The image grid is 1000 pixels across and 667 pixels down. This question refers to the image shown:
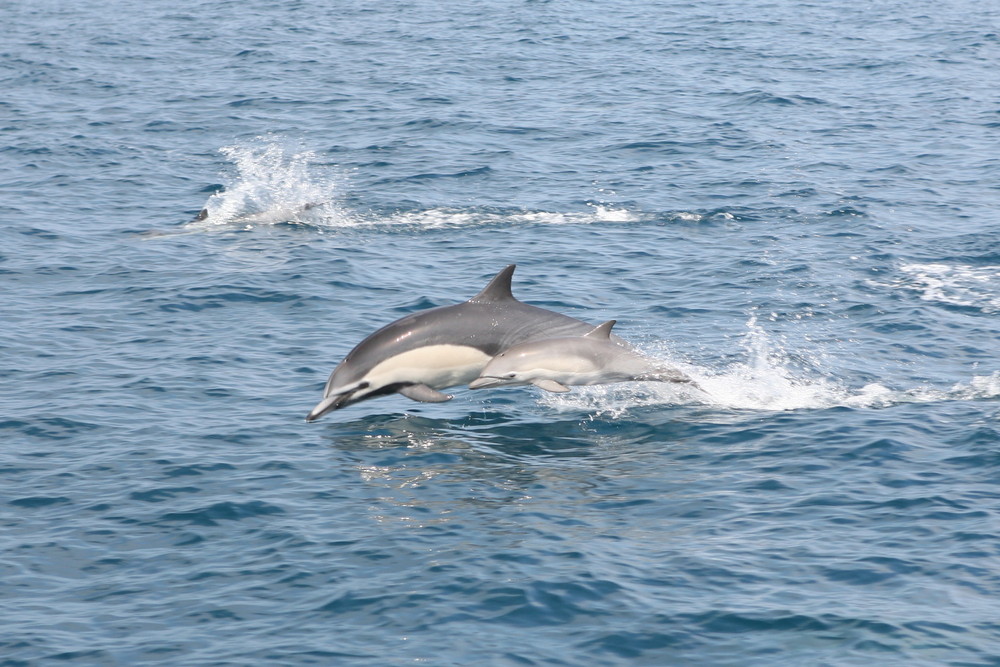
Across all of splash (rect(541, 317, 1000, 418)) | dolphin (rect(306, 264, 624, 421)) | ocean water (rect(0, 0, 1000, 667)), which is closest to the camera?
ocean water (rect(0, 0, 1000, 667))

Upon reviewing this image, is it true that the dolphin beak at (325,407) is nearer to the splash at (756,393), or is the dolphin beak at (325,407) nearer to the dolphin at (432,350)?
the dolphin at (432,350)

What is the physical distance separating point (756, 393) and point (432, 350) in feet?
14.8

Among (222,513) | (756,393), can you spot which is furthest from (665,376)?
(222,513)

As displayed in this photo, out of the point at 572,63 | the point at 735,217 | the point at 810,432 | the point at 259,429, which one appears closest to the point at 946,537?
the point at 810,432

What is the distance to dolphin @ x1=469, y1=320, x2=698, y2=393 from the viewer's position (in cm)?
1612

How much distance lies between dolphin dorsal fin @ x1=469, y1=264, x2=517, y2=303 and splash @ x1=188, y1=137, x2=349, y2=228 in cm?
1134

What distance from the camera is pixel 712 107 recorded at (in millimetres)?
39312

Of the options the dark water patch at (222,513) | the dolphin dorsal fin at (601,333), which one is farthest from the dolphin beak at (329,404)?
the dolphin dorsal fin at (601,333)

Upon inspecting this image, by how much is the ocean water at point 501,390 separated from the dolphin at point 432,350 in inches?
27.3

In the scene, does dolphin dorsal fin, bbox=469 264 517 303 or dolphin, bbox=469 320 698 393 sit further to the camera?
dolphin dorsal fin, bbox=469 264 517 303

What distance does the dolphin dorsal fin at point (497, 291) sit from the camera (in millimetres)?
16297

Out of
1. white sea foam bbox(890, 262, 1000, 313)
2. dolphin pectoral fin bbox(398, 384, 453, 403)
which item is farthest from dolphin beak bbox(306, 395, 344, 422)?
white sea foam bbox(890, 262, 1000, 313)

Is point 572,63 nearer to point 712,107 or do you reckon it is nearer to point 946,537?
point 712,107

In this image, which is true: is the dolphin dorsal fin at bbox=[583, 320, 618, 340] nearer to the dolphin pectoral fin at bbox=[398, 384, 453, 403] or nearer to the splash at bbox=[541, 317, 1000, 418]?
the splash at bbox=[541, 317, 1000, 418]
